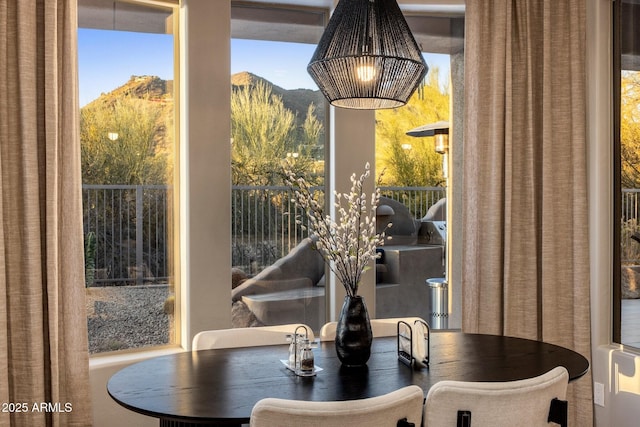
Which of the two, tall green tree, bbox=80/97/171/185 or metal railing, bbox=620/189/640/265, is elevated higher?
tall green tree, bbox=80/97/171/185

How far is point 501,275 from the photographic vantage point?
12.6 ft

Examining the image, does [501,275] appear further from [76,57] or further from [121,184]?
[76,57]

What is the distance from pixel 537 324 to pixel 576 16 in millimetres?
1920

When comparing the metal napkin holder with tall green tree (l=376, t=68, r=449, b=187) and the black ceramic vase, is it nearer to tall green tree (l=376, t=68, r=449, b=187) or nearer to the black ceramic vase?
the black ceramic vase

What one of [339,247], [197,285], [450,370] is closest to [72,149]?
[197,285]

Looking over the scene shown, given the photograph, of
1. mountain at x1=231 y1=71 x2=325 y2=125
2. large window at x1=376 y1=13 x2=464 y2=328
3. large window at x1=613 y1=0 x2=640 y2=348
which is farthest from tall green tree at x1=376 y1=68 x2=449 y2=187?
large window at x1=613 y1=0 x2=640 y2=348

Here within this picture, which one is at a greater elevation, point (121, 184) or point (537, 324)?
point (121, 184)

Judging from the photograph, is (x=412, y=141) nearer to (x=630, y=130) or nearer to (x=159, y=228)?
(x=630, y=130)

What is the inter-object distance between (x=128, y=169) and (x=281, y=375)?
5.65 feet

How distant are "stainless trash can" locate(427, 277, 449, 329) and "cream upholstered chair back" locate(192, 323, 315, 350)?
1.46 meters

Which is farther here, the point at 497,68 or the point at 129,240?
the point at 497,68

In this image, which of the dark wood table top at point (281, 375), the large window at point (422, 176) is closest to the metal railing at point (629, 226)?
the large window at point (422, 176)

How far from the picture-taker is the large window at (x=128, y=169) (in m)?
3.42

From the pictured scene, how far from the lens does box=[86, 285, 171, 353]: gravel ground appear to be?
3.43 meters
